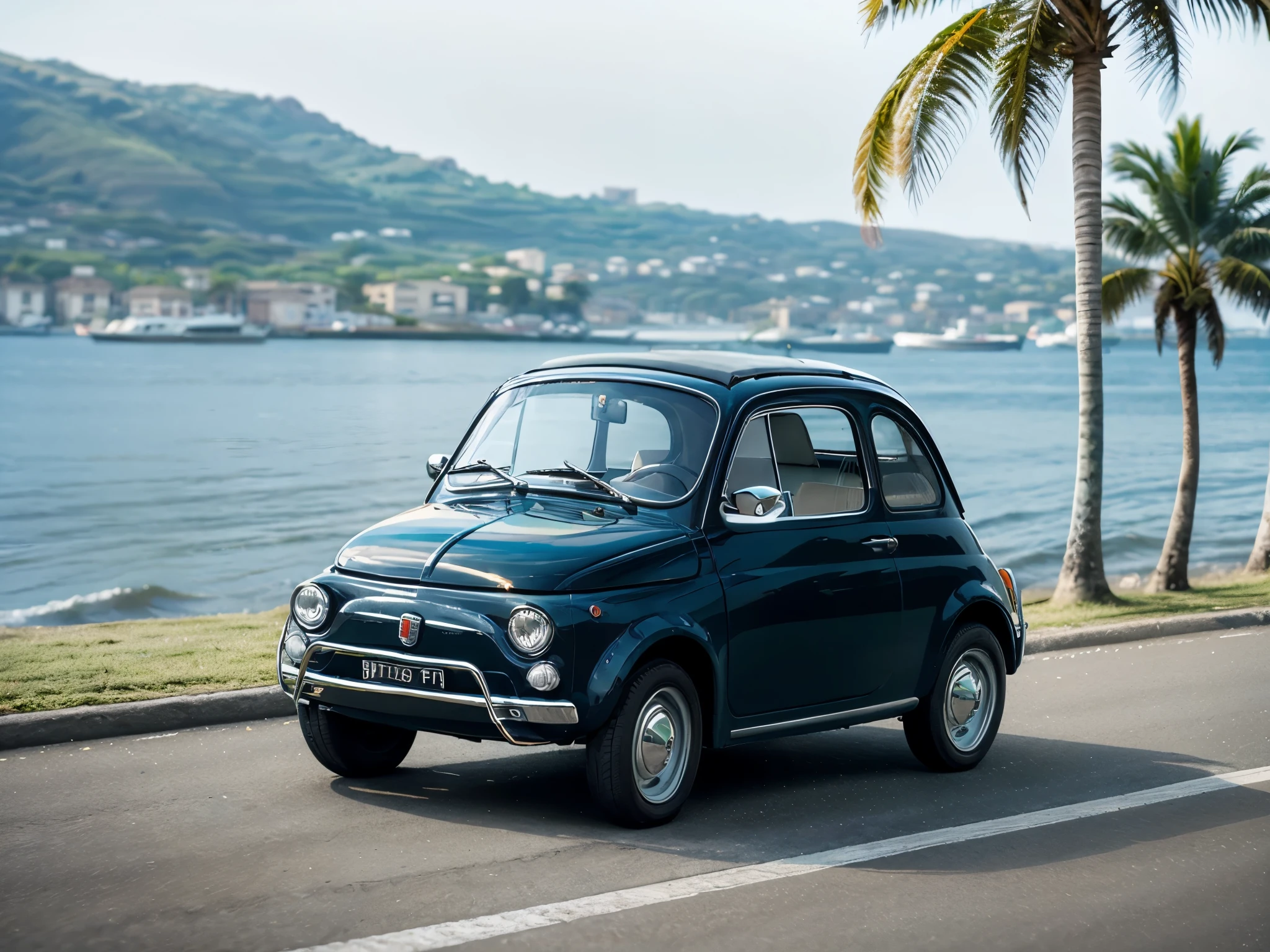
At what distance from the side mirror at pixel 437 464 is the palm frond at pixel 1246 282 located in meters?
17.3

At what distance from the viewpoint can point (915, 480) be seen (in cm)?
822

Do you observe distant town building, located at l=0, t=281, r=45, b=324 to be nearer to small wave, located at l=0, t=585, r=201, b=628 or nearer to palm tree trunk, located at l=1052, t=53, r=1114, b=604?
small wave, located at l=0, t=585, r=201, b=628

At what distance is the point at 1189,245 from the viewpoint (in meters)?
22.7

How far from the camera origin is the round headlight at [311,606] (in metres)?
6.69

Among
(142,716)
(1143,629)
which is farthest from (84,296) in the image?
(142,716)

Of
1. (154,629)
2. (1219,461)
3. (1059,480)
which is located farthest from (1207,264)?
(1219,461)

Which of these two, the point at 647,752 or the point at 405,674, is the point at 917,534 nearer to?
the point at 647,752

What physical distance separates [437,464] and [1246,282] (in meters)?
17.5

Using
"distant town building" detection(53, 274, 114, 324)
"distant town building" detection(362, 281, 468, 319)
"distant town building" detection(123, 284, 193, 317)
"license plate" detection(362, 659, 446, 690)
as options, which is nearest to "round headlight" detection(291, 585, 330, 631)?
"license plate" detection(362, 659, 446, 690)

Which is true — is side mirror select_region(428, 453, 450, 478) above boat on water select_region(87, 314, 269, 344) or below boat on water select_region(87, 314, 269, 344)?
below

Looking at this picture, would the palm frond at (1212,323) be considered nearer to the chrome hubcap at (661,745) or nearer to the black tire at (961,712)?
the black tire at (961,712)

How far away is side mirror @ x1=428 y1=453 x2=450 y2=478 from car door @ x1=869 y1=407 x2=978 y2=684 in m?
2.20

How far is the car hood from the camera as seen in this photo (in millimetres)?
6340

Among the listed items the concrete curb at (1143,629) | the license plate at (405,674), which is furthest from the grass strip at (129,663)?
the concrete curb at (1143,629)
